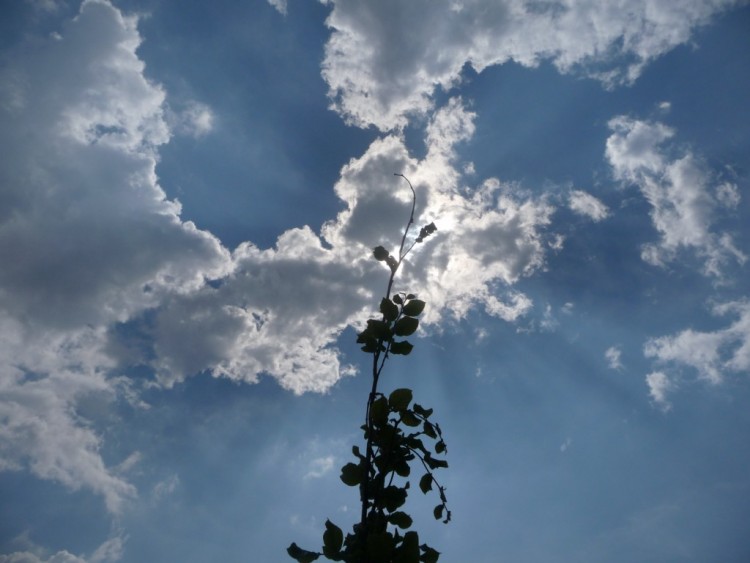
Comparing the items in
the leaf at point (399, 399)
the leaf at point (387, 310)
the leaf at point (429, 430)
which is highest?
the leaf at point (387, 310)

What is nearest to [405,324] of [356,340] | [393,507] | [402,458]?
[356,340]

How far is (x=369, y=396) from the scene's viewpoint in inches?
95.0

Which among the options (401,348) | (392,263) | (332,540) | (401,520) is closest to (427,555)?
(401,520)

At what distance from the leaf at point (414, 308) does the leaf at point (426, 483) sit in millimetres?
926

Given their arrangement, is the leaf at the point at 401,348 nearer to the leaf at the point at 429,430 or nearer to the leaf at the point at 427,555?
the leaf at the point at 429,430

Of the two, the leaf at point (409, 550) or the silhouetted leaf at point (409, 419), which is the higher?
the silhouetted leaf at point (409, 419)

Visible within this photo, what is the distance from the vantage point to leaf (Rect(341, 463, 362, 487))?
2.66m

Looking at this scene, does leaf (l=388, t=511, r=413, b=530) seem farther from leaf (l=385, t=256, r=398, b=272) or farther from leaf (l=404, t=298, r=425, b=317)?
leaf (l=385, t=256, r=398, b=272)

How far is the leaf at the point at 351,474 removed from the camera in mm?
2664

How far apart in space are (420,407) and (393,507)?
1.78 feet

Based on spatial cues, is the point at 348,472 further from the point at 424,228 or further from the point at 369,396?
the point at 424,228

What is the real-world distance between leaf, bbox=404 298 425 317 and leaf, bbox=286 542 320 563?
139 centimetres

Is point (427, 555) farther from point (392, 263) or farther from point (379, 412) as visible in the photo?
point (392, 263)

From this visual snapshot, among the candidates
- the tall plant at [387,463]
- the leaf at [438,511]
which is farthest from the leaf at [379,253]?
the leaf at [438,511]
